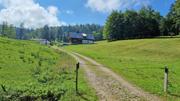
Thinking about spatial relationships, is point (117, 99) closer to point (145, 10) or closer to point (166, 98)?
point (166, 98)

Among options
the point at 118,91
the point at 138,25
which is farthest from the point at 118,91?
the point at 138,25

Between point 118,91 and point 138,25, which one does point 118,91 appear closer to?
point 118,91

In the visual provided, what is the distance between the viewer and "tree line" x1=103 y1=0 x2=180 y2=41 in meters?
123

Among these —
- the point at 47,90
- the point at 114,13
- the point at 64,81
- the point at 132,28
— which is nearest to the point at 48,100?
Answer: the point at 47,90

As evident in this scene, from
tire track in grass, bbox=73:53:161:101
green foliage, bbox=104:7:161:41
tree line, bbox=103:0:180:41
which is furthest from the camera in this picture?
green foliage, bbox=104:7:161:41

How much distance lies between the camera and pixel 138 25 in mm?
128500

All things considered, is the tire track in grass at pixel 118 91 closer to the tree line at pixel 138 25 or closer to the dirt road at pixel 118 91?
the dirt road at pixel 118 91

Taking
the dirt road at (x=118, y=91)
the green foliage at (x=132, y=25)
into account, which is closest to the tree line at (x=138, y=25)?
the green foliage at (x=132, y=25)

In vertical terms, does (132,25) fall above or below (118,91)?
above

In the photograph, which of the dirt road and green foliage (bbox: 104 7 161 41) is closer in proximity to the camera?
the dirt road

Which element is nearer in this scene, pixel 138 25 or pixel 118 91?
pixel 118 91

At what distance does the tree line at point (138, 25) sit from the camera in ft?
405

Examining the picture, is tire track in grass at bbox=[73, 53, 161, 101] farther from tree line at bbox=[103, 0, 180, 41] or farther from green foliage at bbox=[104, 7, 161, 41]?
green foliage at bbox=[104, 7, 161, 41]

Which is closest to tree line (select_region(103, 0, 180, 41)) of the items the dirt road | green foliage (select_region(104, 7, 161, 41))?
green foliage (select_region(104, 7, 161, 41))
